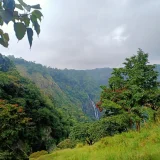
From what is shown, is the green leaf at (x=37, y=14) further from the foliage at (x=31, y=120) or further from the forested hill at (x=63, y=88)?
the forested hill at (x=63, y=88)

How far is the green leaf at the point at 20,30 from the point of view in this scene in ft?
2.54

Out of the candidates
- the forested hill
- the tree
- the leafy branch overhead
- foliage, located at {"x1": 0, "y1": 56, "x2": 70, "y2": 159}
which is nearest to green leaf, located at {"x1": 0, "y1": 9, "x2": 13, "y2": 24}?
the leafy branch overhead

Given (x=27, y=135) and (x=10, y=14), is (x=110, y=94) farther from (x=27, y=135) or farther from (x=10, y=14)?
(x=10, y=14)

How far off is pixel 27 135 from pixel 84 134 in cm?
751

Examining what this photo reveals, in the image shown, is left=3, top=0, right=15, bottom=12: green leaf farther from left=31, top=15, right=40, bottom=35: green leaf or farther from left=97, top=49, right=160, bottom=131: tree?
left=97, top=49, right=160, bottom=131: tree

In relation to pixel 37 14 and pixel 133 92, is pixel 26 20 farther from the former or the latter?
pixel 133 92

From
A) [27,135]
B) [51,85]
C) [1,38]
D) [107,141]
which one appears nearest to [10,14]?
[1,38]

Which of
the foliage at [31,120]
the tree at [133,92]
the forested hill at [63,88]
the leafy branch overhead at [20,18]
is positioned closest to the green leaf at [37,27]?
A: the leafy branch overhead at [20,18]

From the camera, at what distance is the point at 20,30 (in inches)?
30.8

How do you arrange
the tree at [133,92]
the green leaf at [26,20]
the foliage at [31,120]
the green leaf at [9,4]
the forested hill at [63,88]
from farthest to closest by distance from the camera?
the forested hill at [63,88]
the foliage at [31,120]
the tree at [133,92]
the green leaf at [26,20]
the green leaf at [9,4]

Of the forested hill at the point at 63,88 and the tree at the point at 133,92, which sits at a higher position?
the forested hill at the point at 63,88

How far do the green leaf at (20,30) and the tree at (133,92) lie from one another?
467 inches

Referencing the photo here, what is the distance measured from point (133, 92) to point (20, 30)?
1281cm

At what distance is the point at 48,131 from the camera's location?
2516cm
